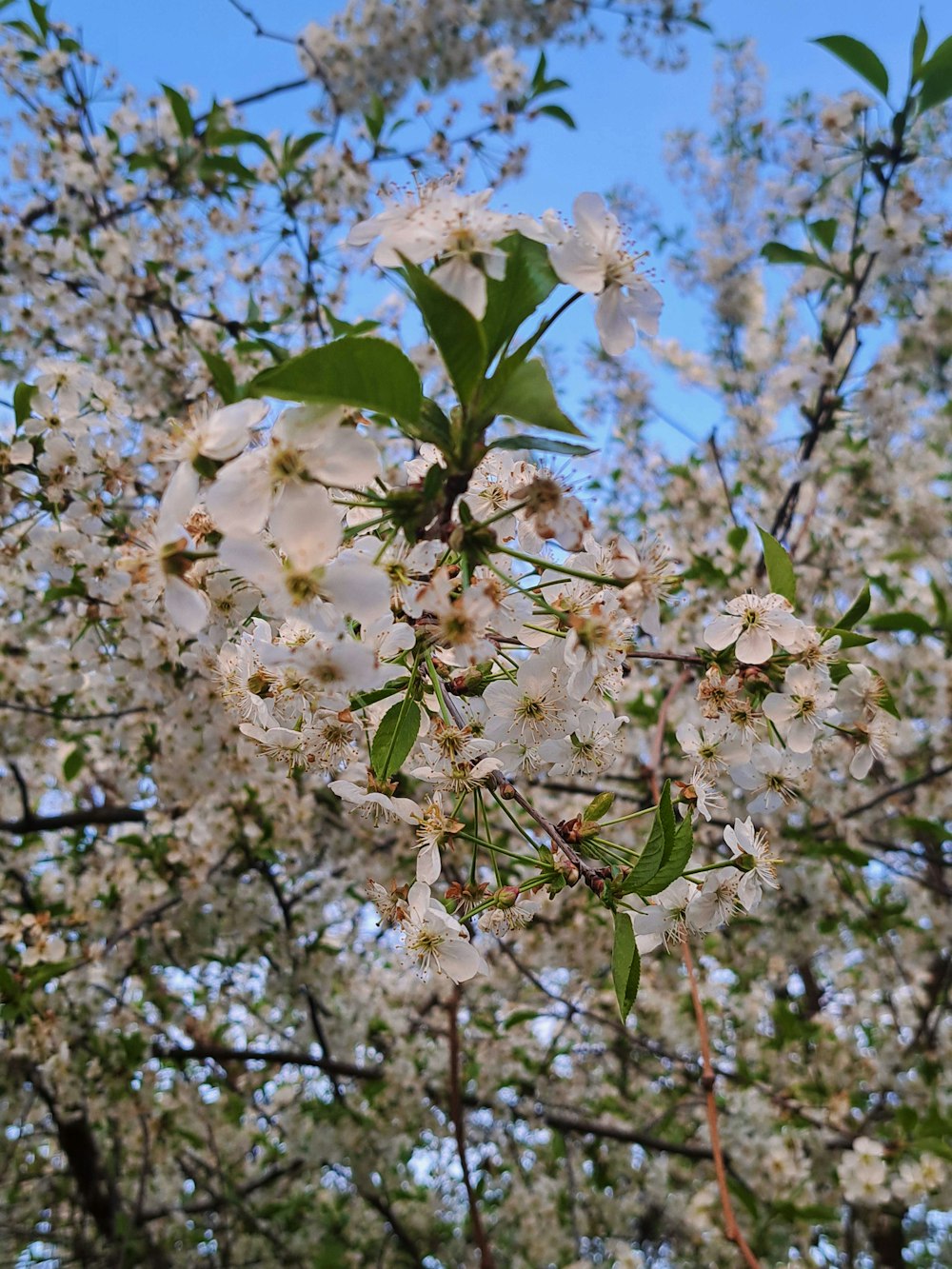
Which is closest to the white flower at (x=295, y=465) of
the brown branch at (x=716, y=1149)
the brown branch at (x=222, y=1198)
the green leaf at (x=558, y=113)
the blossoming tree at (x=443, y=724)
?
the blossoming tree at (x=443, y=724)

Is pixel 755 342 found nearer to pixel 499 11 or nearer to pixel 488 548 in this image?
pixel 499 11

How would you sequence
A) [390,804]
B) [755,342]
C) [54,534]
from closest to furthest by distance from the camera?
[390,804] < [54,534] < [755,342]

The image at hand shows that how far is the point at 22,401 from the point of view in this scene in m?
1.94

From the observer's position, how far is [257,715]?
117 centimetres

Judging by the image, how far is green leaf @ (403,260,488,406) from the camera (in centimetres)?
80

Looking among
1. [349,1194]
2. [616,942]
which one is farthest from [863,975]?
[616,942]

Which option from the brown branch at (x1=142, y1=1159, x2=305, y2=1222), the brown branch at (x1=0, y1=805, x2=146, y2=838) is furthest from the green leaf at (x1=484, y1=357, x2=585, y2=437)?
the brown branch at (x1=142, y1=1159, x2=305, y2=1222)

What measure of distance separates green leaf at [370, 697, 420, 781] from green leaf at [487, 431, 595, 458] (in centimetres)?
33

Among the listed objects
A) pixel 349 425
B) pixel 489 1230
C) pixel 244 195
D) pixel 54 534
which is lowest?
pixel 489 1230

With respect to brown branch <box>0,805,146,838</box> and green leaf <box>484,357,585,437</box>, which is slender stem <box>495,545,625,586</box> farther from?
brown branch <box>0,805,146,838</box>

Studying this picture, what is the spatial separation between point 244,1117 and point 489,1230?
1.54 metres

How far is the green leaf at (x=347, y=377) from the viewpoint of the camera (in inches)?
31.3

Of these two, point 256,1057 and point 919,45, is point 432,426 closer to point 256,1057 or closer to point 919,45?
point 919,45

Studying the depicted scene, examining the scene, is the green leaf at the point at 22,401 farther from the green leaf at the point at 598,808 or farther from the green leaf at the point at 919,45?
the green leaf at the point at 919,45
